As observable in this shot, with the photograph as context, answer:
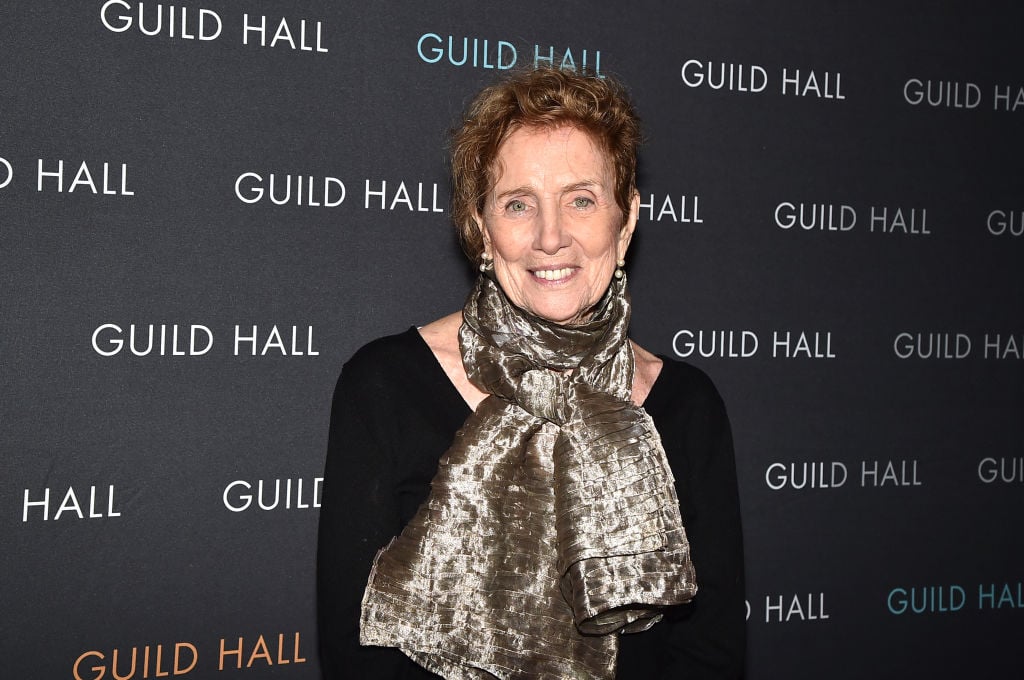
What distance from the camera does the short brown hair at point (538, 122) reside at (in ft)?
5.19

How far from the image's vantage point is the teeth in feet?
5.27

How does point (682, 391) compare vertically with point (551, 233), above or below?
below

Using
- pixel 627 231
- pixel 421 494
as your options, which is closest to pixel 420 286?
pixel 627 231

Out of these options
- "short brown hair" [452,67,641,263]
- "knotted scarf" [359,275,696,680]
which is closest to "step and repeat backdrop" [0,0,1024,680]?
"short brown hair" [452,67,641,263]

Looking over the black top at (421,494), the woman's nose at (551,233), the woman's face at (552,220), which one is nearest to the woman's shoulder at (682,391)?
the black top at (421,494)

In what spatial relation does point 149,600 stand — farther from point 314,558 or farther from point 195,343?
point 195,343

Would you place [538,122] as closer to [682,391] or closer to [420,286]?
[682,391]

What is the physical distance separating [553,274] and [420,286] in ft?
2.38

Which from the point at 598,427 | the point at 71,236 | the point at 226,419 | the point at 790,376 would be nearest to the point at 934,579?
the point at 790,376

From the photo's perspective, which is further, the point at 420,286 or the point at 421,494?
the point at 420,286

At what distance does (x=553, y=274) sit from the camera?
161cm

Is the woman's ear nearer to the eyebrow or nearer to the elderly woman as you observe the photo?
the elderly woman

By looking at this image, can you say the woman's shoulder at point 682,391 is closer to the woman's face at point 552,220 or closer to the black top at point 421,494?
the black top at point 421,494

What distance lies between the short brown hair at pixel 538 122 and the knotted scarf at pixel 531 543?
0.27m
